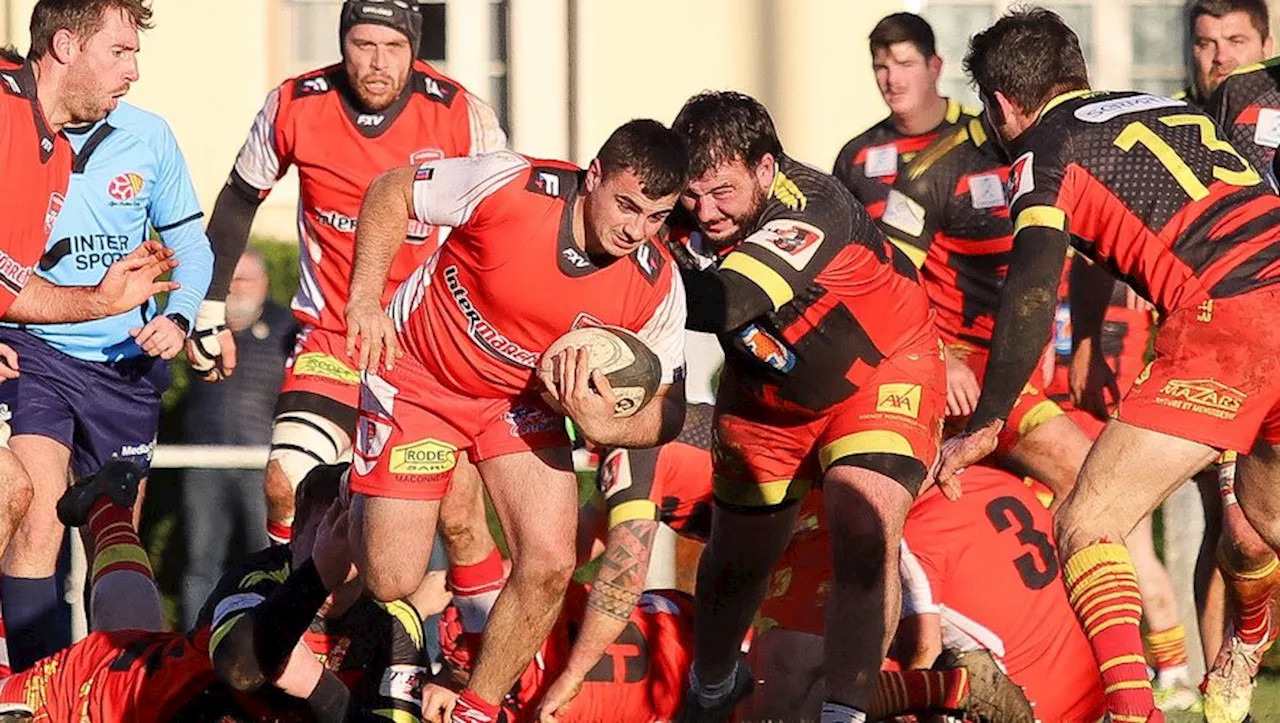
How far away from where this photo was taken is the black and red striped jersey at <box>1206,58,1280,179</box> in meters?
7.89

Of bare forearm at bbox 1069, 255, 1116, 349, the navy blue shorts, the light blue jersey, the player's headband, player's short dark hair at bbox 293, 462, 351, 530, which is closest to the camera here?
player's short dark hair at bbox 293, 462, 351, 530

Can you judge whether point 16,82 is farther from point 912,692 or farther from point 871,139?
point 871,139

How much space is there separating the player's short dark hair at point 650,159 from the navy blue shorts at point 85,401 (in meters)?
2.54

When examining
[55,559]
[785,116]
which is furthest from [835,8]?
[55,559]

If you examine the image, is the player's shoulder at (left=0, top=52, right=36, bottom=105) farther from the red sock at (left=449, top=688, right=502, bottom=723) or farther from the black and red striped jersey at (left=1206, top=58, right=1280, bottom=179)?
the black and red striped jersey at (left=1206, top=58, right=1280, bottom=179)

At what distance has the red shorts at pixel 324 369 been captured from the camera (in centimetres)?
816

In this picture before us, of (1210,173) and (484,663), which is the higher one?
(1210,173)

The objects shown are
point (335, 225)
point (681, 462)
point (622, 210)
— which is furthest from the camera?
point (335, 225)

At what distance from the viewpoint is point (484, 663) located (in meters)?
6.70

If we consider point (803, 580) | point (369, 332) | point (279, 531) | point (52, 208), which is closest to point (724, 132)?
point (369, 332)

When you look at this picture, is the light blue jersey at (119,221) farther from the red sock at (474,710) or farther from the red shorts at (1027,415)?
the red shorts at (1027,415)

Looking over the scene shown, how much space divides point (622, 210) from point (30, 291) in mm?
2051

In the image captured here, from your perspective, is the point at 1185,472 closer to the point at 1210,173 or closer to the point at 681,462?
the point at 1210,173

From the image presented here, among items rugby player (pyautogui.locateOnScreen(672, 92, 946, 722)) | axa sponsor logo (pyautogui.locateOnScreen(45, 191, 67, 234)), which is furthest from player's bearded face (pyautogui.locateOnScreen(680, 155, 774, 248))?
axa sponsor logo (pyautogui.locateOnScreen(45, 191, 67, 234))
